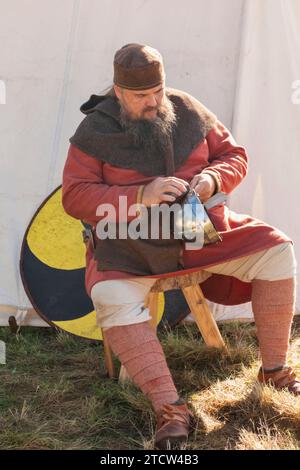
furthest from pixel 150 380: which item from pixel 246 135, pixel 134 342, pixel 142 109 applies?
pixel 246 135

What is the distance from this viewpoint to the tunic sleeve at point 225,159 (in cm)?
338

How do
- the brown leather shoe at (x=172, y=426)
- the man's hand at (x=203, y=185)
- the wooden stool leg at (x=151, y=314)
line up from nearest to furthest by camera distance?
the brown leather shoe at (x=172, y=426) < the man's hand at (x=203, y=185) < the wooden stool leg at (x=151, y=314)

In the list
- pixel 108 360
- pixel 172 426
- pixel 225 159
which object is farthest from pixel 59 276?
pixel 172 426

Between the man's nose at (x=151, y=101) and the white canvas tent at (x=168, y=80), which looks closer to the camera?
the man's nose at (x=151, y=101)

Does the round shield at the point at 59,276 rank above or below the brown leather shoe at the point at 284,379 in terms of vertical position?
below

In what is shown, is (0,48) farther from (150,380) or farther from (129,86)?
(150,380)

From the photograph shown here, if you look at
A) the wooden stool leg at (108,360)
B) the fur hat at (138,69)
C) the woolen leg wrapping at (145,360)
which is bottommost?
the wooden stool leg at (108,360)

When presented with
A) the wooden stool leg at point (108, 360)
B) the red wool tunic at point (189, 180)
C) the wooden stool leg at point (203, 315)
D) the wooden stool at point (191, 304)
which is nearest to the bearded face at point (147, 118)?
the red wool tunic at point (189, 180)

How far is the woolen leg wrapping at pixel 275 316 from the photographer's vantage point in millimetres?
3266

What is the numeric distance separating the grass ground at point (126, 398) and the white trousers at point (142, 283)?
14.7 inches

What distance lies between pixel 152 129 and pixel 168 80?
1.01 metres

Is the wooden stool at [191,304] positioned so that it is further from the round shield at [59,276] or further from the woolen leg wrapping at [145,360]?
the round shield at [59,276]

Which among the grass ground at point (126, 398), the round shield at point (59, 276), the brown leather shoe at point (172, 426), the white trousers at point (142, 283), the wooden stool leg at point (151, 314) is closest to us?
the brown leather shoe at point (172, 426)

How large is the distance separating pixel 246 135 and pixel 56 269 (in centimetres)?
114
